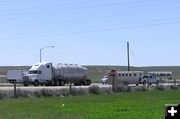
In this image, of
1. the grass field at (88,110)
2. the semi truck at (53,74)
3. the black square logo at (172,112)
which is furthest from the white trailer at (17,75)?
the black square logo at (172,112)

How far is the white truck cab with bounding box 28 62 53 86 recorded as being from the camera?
71.7 meters

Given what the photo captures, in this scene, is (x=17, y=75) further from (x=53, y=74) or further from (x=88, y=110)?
(x=88, y=110)

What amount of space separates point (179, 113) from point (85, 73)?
7066 cm

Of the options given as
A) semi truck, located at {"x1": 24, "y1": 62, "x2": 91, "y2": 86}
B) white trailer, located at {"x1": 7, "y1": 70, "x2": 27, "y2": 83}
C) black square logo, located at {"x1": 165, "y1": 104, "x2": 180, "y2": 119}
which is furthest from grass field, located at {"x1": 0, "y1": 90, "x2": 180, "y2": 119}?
white trailer, located at {"x1": 7, "y1": 70, "x2": 27, "y2": 83}

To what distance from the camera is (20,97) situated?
35.6m

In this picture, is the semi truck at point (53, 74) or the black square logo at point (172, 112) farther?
the semi truck at point (53, 74)

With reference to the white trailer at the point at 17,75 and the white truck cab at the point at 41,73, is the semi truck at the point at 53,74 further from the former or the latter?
the white trailer at the point at 17,75

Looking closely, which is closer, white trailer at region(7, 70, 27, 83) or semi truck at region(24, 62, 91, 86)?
semi truck at region(24, 62, 91, 86)

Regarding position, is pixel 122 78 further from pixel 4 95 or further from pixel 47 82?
pixel 4 95

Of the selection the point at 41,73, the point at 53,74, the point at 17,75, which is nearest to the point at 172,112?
the point at 53,74

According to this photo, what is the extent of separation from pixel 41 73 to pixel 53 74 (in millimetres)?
1738

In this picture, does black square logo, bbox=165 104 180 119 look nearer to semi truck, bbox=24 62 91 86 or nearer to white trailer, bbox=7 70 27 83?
semi truck, bbox=24 62 91 86

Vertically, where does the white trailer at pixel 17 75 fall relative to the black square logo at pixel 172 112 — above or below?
below

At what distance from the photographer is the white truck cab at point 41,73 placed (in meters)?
71.7
